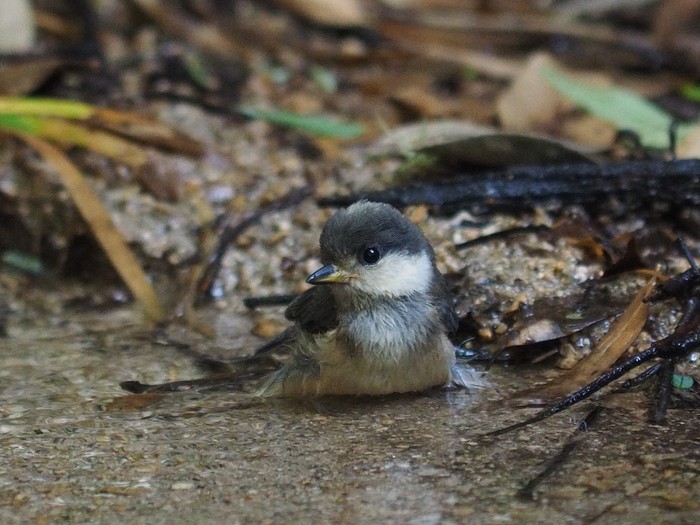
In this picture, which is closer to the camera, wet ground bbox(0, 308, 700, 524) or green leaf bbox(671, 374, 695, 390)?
wet ground bbox(0, 308, 700, 524)

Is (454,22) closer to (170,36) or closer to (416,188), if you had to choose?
(170,36)

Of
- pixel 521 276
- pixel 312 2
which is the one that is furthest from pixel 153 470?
pixel 312 2

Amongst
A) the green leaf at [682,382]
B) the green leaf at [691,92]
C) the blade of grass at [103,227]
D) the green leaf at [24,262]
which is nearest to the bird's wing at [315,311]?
the blade of grass at [103,227]

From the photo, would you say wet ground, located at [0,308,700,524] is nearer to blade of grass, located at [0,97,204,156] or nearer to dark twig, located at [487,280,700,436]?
dark twig, located at [487,280,700,436]

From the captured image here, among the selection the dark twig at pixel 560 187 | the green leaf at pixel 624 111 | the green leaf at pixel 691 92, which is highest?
the green leaf at pixel 691 92

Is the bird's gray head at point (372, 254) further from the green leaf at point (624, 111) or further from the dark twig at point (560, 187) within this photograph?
the green leaf at point (624, 111)

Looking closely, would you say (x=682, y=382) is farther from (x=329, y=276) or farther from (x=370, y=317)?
(x=329, y=276)

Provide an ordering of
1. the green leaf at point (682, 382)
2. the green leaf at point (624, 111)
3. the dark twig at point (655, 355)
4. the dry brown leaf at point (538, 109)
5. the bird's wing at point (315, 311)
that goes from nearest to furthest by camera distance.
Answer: the dark twig at point (655, 355) < the green leaf at point (682, 382) < the bird's wing at point (315, 311) < the green leaf at point (624, 111) < the dry brown leaf at point (538, 109)

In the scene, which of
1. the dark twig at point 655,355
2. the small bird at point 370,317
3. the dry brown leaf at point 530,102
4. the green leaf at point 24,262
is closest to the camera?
the dark twig at point 655,355

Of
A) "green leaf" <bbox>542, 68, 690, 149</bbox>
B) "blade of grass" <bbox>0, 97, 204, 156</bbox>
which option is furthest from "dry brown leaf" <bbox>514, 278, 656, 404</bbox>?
"blade of grass" <bbox>0, 97, 204, 156</bbox>
